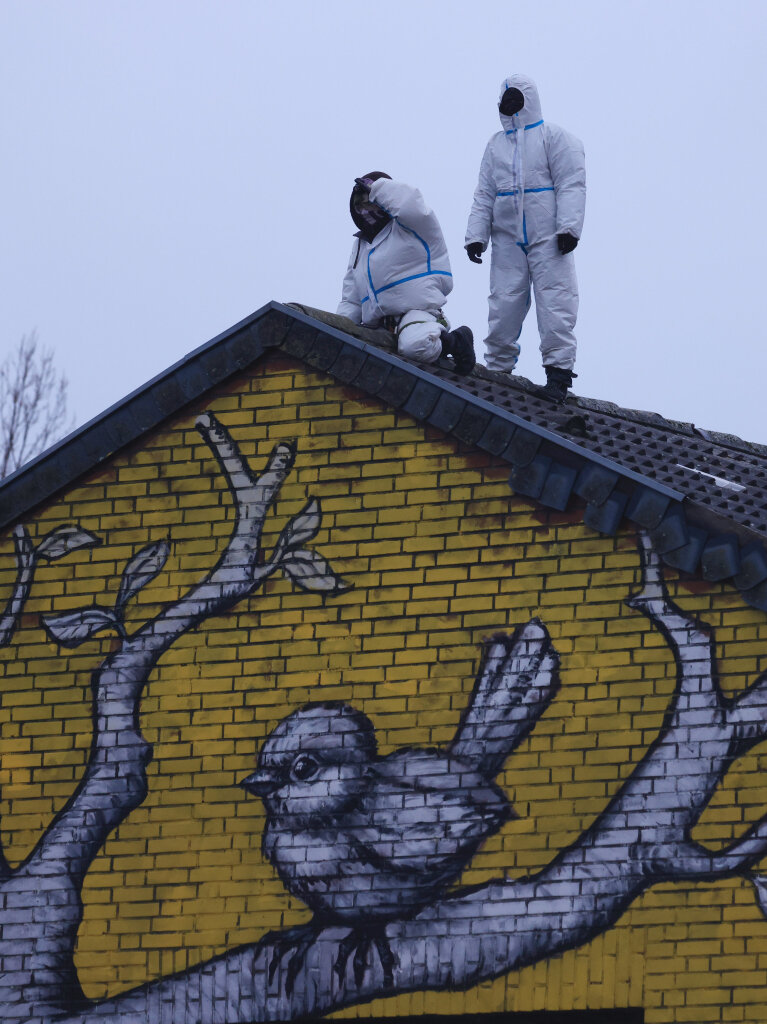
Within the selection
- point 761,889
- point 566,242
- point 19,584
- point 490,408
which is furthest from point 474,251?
point 761,889

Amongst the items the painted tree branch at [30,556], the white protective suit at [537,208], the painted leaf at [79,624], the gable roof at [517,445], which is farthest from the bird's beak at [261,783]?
the white protective suit at [537,208]

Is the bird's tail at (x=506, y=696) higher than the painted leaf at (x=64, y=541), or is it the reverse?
the painted leaf at (x=64, y=541)

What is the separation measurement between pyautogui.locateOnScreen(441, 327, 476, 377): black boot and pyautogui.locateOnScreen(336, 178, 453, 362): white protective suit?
0.19 m

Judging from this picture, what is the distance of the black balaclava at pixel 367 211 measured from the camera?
12523mm

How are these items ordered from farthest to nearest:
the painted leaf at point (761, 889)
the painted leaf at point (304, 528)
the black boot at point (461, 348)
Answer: the black boot at point (461, 348)
the painted leaf at point (304, 528)
the painted leaf at point (761, 889)

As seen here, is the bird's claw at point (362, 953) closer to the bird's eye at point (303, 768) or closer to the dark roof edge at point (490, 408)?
the bird's eye at point (303, 768)

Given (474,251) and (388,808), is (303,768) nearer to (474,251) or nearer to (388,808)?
(388,808)

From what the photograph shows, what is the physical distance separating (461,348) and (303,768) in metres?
3.12

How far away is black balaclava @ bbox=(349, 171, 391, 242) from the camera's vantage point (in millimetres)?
12523

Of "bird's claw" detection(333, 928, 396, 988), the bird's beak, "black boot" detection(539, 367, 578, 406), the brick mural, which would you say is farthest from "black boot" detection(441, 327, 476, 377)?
"bird's claw" detection(333, 928, 396, 988)

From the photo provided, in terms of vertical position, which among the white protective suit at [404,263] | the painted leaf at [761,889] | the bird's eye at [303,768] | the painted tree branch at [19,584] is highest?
the white protective suit at [404,263]

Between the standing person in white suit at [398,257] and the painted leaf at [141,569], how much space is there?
89.7 inches

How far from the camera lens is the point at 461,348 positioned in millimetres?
11906

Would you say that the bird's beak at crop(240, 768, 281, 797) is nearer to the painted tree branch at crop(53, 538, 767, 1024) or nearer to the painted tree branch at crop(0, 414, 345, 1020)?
the painted tree branch at crop(0, 414, 345, 1020)
